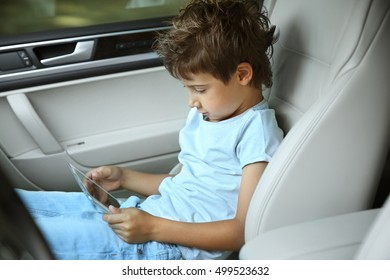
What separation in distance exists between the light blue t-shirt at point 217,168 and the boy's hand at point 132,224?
91 mm

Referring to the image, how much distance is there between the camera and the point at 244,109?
1253 millimetres

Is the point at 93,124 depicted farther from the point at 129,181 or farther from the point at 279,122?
the point at 279,122

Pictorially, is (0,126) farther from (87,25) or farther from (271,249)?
(271,249)

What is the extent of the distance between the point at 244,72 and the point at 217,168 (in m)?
0.25

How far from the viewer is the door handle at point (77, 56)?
1541 millimetres

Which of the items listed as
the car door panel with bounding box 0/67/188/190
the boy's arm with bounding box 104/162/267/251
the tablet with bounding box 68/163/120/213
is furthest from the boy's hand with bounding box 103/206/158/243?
the car door panel with bounding box 0/67/188/190

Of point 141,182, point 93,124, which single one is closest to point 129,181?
point 141,182

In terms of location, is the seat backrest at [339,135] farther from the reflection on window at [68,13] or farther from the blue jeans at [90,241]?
the reflection on window at [68,13]

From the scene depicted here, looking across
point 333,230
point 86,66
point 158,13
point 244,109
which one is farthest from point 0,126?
point 333,230

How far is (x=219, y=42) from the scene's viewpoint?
1147 millimetres

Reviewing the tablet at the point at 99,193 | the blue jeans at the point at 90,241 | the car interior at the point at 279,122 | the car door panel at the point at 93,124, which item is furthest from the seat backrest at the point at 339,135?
the car door panel at the point at 93,124

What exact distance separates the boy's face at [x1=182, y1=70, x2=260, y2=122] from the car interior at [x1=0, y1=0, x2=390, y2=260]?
0.13 meters

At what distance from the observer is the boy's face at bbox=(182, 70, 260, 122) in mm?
1173

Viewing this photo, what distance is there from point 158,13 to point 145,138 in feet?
1.40
